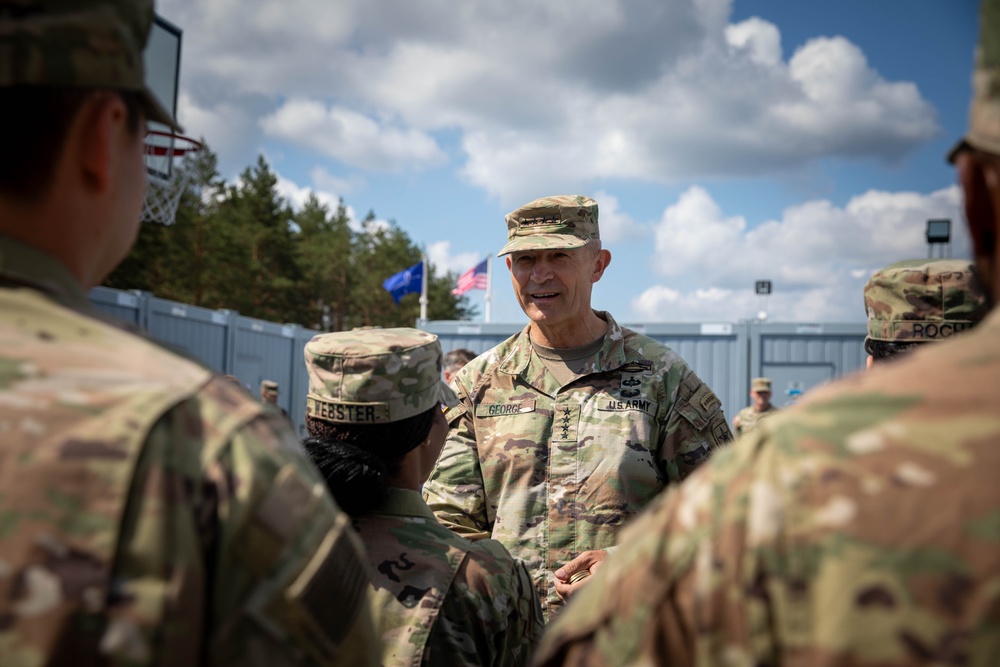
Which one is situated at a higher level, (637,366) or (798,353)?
(798,353)

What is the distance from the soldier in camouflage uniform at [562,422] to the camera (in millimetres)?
3279

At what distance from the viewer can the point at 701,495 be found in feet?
3.09

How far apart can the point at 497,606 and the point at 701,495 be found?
1.22m

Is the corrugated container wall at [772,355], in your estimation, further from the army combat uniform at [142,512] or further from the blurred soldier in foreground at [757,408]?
the army combat uniform at [142,512]

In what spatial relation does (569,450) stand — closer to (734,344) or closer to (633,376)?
(633,376)

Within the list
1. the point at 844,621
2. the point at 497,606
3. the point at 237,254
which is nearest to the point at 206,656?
the point at 844,621

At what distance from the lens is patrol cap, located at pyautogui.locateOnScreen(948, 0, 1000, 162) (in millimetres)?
895

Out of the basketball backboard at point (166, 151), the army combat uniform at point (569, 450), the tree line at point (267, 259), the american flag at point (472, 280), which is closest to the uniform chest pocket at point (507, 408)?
the army combat uniform at point (569, 450)

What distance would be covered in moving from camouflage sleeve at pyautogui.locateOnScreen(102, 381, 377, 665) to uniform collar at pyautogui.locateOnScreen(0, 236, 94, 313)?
0.80 feet

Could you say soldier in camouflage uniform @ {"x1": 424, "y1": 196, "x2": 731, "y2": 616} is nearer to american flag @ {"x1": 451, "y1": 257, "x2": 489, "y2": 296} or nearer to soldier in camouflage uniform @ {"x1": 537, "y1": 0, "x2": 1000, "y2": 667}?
soldier in camouflage uniform @ {"x1": 537, "y1": 0, "x2": 1000, "y2": 667}

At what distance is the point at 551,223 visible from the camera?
3.67m

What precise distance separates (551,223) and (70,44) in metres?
2.73

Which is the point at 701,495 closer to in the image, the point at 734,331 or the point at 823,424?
the point at 823,424

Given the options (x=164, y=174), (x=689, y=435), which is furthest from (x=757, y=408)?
(x=689, y=435)
